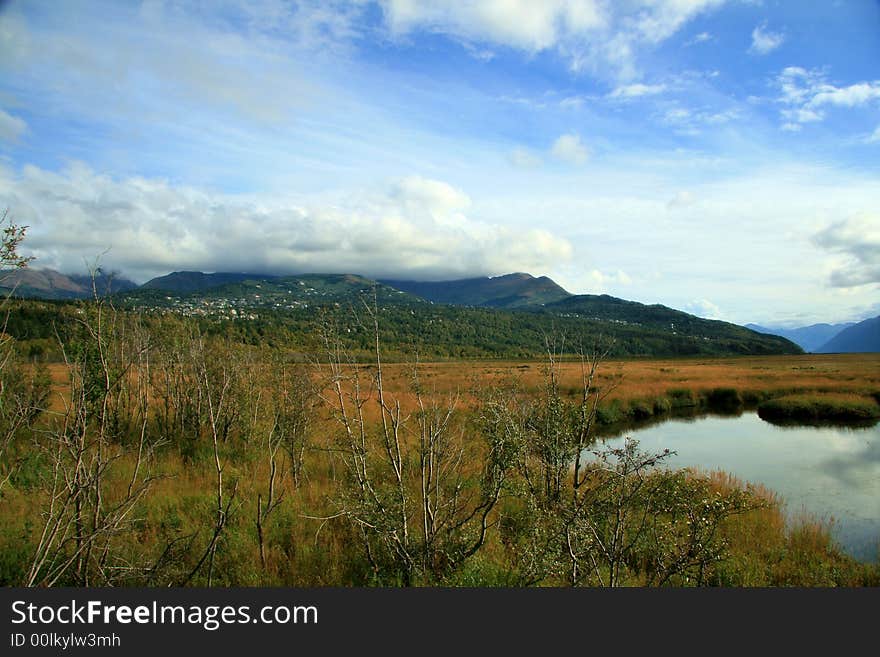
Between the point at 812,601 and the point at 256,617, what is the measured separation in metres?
5.01

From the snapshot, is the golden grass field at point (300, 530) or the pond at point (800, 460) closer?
the golden grass field at point (300, 530)

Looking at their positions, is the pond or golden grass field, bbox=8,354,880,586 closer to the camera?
golden grass field, bbox=8,354,880,586

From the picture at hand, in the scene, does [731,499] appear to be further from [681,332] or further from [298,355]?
[681,332]

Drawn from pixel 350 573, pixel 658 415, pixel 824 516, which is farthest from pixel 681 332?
pixel 350 573

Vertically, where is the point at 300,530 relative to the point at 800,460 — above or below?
above

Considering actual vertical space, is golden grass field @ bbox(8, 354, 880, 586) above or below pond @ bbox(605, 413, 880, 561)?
above

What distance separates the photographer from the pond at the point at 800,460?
1332 centimetres

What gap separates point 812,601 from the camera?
13.7ft

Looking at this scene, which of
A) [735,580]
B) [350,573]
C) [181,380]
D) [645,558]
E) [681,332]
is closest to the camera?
[350,573]

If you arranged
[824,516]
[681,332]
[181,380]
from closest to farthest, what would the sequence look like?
[824,516]
[181,380]
[681,332]

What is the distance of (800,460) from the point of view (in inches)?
786

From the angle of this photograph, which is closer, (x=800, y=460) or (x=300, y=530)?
(x=300, y=530)

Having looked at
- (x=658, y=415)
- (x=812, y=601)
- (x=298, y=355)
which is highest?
(x=298, y=355)

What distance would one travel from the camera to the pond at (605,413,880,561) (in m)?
13.3
